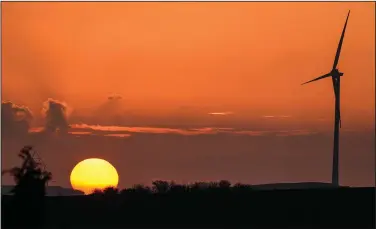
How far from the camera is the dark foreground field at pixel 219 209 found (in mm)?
112625

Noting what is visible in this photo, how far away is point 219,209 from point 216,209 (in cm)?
41

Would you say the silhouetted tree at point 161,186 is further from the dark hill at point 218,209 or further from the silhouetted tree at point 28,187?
the silhouetted tree at point 28,187

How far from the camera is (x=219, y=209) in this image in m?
121

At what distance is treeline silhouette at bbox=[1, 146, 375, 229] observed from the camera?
112562mm

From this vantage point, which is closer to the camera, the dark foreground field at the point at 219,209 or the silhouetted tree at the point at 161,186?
the dark foreground field at the point at 219,209

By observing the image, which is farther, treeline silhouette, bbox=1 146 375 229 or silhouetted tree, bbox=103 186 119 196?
silhouetted tree, bbox=103 186 119 196

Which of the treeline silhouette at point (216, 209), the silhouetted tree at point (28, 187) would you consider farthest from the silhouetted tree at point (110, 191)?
the silhouetted tree at point (28, 187)

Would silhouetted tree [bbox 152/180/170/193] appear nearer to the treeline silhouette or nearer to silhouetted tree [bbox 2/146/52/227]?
the treeline silhouette

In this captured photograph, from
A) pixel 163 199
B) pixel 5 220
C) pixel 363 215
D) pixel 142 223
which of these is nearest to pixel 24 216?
pixel 5 220

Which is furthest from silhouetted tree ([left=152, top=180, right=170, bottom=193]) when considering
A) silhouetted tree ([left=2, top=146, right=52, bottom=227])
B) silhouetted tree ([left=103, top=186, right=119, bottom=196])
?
silhouetted tree ([left=2, top=146, right=52, bottom=227])

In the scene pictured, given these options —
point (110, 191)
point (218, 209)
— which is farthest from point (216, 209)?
point (110, 191)

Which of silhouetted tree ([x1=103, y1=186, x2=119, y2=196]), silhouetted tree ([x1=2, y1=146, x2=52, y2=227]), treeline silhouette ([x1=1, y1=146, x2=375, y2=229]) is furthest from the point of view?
silhouetted tree ([x1=103, y1=186, x2=119, y2=196])

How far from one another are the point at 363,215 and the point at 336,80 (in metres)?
17.6

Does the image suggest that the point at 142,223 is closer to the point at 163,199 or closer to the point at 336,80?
the point at 163,199
